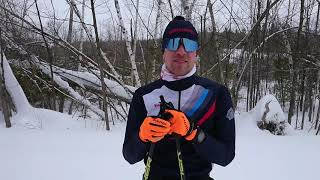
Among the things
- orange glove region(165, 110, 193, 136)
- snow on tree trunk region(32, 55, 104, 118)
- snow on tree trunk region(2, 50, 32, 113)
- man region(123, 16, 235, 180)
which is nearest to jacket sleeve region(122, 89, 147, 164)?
man region(123, 16, 235, 180)

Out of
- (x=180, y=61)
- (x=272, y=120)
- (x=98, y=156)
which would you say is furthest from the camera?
(x=272, y=120)

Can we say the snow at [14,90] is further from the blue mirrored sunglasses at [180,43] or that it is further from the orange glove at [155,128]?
the orange glove at [155,128]

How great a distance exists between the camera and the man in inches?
66.4

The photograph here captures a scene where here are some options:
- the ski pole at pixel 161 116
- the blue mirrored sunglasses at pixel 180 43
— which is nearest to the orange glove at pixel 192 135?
the ski pole at pixel 161 116

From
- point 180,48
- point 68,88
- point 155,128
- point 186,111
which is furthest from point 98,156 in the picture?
point 68,88

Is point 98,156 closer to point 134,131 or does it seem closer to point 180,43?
point 134,131

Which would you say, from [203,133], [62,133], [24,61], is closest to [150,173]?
[203,133]

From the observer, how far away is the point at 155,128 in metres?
1.46

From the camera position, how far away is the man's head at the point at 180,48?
1.68 meters

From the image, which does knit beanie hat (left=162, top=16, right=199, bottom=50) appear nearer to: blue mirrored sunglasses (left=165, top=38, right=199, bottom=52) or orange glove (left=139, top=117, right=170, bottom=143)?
blue mirrored sunglasses (left=165, top=38, right=199, bottom=52)

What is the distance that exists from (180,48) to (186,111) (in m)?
0.28

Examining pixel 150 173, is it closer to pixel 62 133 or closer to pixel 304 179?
pixel 304 179

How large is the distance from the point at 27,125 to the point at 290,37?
11.2m

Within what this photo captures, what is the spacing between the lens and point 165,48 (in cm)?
175
